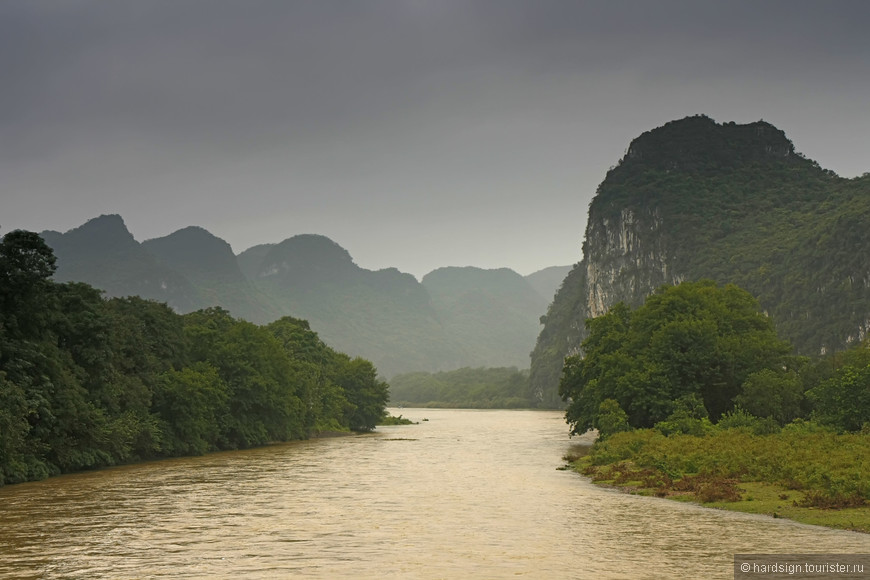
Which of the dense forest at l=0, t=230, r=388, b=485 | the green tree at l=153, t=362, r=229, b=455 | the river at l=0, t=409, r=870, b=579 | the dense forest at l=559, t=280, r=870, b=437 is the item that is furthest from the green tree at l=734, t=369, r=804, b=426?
the dense forest at l=0, t=230, r=388, b=485

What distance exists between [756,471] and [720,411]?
34278 millimetres

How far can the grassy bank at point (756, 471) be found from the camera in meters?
35.1

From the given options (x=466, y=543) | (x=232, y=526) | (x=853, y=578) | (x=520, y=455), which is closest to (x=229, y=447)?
(x=520, y=455)

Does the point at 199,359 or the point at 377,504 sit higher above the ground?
the point at 199,359

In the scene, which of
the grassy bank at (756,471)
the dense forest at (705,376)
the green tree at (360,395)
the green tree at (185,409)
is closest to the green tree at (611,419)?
the dense forest at (705,376)

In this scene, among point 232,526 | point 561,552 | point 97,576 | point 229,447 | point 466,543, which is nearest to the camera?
point 97,576

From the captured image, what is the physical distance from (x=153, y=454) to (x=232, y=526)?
4237 cm

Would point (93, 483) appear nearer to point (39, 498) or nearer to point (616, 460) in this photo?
point (39, 498)

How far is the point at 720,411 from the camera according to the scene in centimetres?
7806

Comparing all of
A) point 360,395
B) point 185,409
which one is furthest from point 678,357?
point 360,395

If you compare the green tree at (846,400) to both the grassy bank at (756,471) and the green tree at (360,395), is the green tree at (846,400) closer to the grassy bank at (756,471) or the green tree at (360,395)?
the grassy bank at (756,471)

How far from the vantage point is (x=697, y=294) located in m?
86.3

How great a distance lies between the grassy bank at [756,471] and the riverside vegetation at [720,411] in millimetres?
78

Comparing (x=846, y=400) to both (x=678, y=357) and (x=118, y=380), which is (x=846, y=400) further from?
(x=118, y=380)
